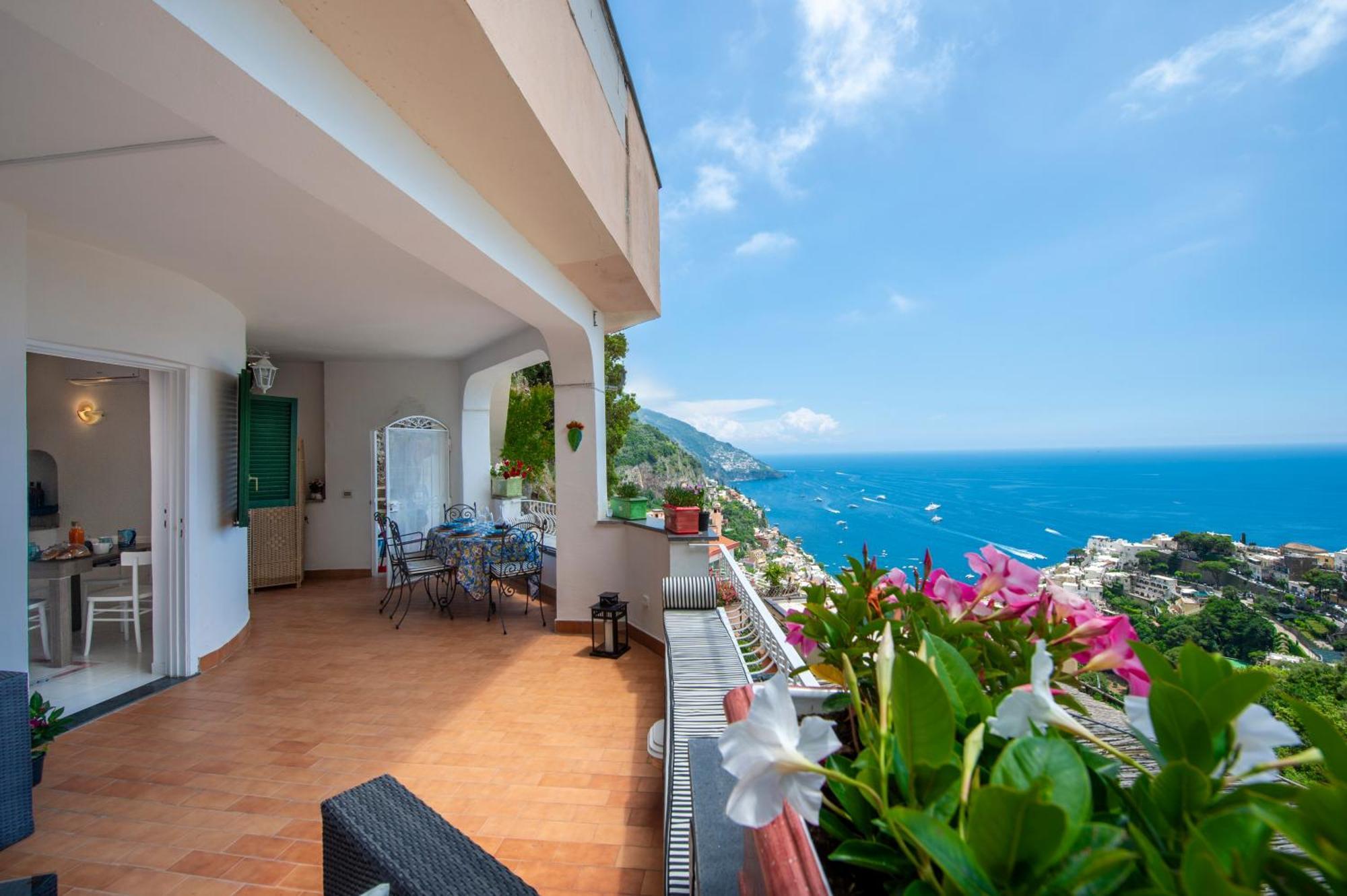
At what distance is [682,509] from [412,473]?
4733 millimetres

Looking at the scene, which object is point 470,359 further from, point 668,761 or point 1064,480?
point 1064,480

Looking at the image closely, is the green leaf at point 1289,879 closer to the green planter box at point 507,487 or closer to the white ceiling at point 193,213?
the white ceiling at point 193,213

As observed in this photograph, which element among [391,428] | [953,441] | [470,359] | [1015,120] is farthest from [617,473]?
[953,441]

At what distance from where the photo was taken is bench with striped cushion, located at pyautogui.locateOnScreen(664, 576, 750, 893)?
67.2 inches

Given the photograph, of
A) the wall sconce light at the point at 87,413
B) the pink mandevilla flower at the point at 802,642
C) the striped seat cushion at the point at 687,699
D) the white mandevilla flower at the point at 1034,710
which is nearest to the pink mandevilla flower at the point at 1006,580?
the pink mandevilla flower at the point at 802,642

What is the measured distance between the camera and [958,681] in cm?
56

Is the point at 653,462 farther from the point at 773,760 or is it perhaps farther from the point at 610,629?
the point at 773,760

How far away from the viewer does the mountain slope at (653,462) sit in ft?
17.5

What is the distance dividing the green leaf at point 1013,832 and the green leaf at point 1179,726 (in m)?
0.14

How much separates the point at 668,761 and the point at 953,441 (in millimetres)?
28675

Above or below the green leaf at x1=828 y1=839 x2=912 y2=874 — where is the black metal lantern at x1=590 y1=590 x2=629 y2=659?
below

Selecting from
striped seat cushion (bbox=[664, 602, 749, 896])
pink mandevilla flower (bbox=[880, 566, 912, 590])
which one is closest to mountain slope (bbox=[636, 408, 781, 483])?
striped seat cushion (bbox=[664, 602, 749, 896])

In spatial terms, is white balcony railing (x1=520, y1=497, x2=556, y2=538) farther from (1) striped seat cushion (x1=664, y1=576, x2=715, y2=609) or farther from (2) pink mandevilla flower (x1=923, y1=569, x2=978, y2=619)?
(2) pink mandevilla flower (x1=923, y1=569, x2=978, y2=619)

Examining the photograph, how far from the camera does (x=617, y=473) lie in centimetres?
767
